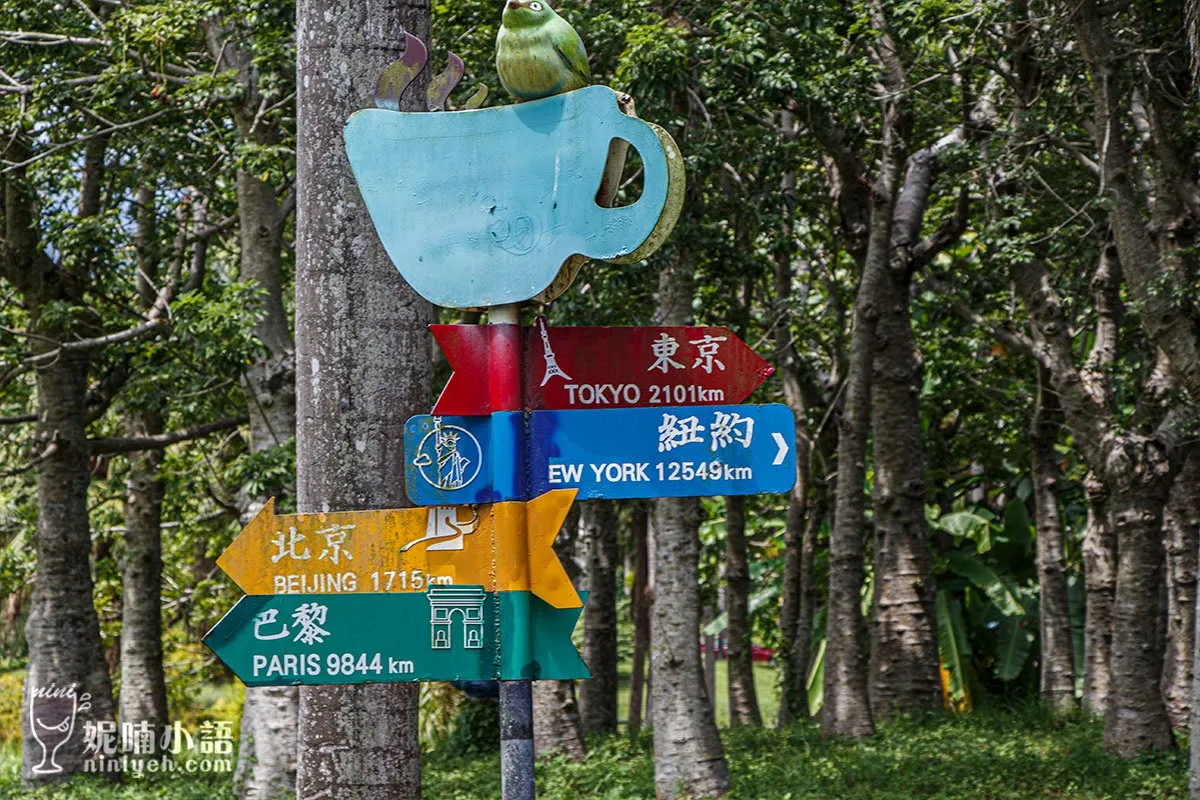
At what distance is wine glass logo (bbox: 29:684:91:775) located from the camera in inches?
595

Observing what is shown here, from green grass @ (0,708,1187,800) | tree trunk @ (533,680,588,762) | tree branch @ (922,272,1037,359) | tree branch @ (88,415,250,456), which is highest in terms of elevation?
tree branch @ (922,272,1037,359)

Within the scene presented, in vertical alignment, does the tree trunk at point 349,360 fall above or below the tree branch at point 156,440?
below

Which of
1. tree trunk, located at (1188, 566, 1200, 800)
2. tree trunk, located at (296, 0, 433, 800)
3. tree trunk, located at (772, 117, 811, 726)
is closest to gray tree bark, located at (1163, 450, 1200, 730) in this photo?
tree trunk, located at (1188, 566, 1200, 800)

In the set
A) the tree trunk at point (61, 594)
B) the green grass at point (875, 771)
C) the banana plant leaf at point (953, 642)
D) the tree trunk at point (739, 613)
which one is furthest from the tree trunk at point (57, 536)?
the banana plant leaf at point (953, 642)

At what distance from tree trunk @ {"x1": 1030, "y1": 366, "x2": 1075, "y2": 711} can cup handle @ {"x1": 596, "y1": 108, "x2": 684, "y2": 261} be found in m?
13.3

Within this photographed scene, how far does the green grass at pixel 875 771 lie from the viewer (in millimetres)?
11203

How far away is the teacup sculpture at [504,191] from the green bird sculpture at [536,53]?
0.16 ft

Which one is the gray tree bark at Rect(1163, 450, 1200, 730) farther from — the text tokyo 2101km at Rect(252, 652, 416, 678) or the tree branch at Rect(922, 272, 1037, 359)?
the text tokyo 2101km at Rect(252, 652, 416, 678)

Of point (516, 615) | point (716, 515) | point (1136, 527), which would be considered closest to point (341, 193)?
point (516, 615)

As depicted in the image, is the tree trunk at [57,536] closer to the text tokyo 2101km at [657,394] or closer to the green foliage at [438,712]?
the green foliage at [438,712]

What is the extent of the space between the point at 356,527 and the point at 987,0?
29.5 ft

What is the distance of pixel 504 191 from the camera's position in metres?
3.48

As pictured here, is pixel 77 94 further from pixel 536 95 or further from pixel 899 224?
pixel 536 95

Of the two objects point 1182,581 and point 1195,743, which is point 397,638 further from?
point 1182,581
